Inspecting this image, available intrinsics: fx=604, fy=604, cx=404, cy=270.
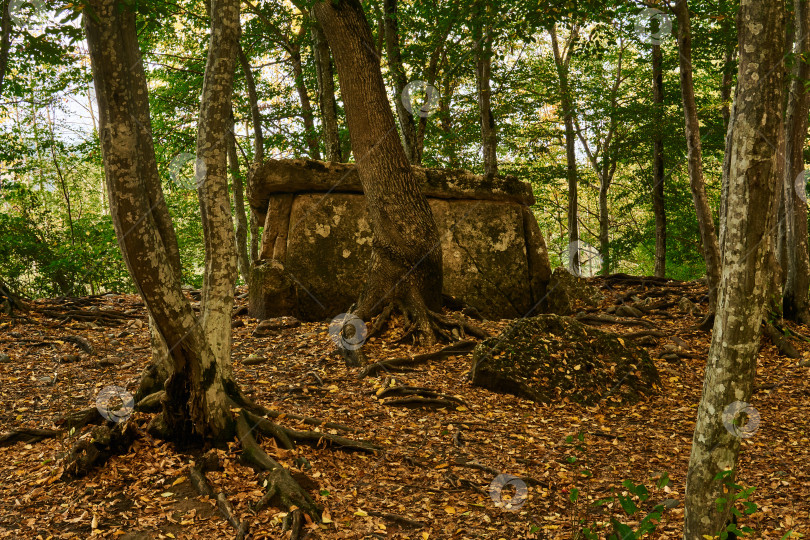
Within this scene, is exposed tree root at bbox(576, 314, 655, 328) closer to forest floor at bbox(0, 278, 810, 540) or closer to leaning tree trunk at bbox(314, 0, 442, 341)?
forest floor at bbox(0, 278, 810, 540)

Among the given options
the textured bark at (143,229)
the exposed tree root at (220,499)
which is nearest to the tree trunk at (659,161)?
the textured bark at (143,229)

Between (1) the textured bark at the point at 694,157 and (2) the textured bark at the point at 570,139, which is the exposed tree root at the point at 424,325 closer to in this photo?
(1) the textured bark at the point at 694,157

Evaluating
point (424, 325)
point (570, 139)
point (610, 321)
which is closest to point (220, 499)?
point (424, 325)

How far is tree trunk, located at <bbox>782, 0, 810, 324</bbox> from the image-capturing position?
8.61m

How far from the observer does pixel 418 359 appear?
694cm

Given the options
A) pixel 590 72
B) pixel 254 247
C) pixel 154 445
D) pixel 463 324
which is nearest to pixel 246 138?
pixel 254 247

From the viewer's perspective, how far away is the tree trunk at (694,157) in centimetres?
848

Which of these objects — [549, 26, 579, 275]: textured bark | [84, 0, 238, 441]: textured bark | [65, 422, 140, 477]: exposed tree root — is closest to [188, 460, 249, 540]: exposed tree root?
[84, 0, 238, 441]: textured bark

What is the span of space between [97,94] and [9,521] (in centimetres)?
272

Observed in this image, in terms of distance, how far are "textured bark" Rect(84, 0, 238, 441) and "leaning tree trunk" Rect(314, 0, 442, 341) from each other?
3.20m

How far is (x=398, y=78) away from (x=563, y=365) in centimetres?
744

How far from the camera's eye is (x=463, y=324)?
7.83 meters

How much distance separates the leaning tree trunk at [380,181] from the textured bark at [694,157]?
12.9 feet

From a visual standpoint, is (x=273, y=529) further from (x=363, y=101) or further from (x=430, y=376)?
(x=363, y=101)
